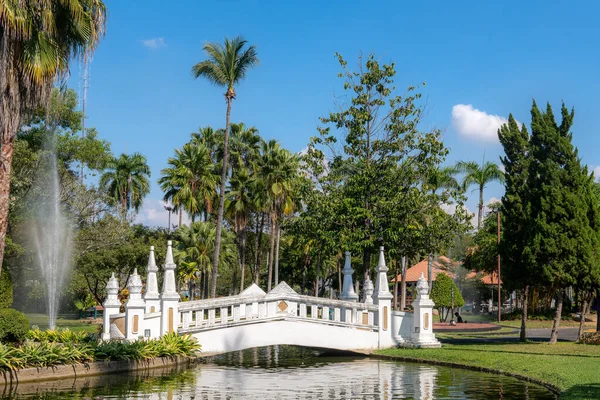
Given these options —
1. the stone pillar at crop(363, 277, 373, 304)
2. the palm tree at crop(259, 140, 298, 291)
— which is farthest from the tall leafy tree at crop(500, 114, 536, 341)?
the palm tree at crop(259, 140, 298, 291)

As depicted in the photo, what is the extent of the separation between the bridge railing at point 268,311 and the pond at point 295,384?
2.05 meters

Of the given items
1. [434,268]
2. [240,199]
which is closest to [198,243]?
[240,199]

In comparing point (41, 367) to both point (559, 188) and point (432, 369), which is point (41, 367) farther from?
point (559, 188)

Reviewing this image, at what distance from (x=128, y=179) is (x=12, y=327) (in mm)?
55803

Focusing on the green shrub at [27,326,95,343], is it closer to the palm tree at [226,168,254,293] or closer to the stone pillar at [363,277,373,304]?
the stone pillar at [363,277,373,304]

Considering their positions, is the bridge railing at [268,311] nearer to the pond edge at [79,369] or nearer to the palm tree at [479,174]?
the pond edge at [79,369]

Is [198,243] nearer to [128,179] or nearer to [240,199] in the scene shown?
[240,199]

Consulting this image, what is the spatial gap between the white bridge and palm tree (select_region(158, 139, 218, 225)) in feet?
94.8

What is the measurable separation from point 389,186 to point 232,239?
1402 inches

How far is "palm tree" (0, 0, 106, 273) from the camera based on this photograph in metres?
19.4

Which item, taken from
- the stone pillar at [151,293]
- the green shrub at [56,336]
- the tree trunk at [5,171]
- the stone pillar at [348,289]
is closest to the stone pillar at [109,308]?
the green shrub at [56,336]

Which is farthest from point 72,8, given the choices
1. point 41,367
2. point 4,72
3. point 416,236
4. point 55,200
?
point 416,236

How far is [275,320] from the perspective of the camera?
1011 inches

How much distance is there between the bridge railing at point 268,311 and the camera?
978 inches
